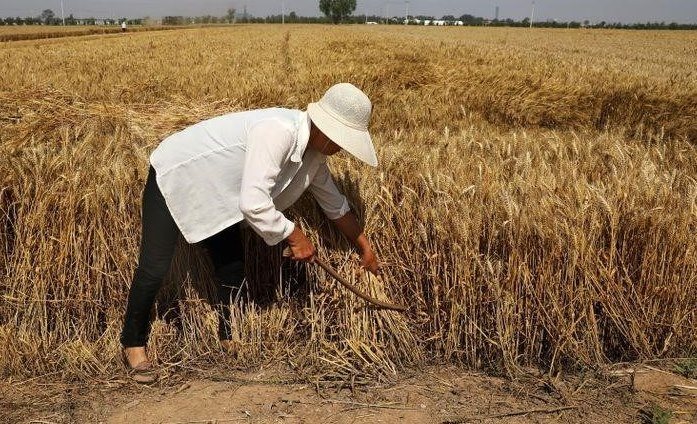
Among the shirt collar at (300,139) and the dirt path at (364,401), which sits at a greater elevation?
the shirt collar at (300,139)

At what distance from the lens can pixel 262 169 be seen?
2115 millimetres

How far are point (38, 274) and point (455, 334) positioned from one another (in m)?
2.10

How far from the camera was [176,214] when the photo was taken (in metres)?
2.37

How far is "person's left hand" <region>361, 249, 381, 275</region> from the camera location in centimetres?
267

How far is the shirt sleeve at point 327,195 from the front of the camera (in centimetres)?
251

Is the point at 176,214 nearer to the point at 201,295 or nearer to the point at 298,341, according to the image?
the point at 201,295

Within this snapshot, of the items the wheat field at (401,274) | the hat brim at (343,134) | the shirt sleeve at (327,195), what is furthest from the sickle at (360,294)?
the hat brim at (343,134)

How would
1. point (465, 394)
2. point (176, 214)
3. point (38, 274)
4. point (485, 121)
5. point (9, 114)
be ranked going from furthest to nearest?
point (485, 121) < point (9, 114) < point (38, 274) < point (465, 394) < point (176, 214)

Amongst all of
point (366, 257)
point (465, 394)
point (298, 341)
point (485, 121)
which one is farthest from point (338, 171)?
point (485, 121)

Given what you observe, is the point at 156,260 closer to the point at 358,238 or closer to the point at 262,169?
the point at 262,169

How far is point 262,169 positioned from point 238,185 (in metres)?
0.29

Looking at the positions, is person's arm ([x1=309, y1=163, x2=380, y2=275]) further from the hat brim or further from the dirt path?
the dirt path

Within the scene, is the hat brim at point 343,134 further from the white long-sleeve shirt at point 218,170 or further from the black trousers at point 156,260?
the black trousers at point 156,260

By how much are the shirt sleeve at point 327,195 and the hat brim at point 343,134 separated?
36cm
